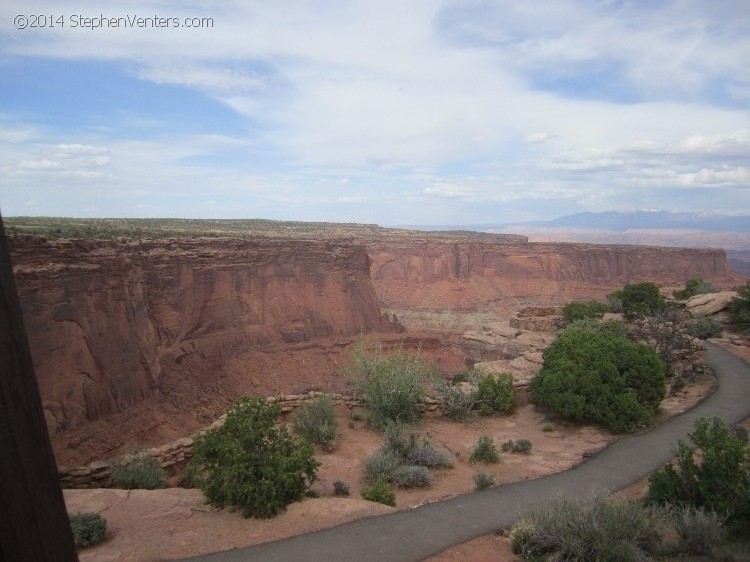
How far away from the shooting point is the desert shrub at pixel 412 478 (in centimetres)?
1044

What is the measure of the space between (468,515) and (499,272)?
164ft

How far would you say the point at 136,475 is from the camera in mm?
10648

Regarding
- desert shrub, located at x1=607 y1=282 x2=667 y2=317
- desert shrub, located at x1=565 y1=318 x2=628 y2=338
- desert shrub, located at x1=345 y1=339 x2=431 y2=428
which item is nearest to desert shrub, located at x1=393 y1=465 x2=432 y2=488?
desert shrub, located at x1=345 y1=339 x2=431 y2=428

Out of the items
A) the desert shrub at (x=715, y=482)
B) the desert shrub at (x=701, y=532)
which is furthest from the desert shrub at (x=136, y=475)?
the desert shrub at (x=701, y=532)

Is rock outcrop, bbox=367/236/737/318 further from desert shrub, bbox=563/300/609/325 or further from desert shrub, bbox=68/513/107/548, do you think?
desert shrub, bbox=68/513/107/548

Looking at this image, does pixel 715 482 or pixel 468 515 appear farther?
pixel 468 515

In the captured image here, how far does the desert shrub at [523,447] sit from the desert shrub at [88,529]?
9.00 metres

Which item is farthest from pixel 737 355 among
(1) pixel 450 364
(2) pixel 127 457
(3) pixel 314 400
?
(2) pixel 127 457

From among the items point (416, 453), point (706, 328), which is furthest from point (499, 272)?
point (416, 453)

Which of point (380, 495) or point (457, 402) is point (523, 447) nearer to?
point (457, 402)

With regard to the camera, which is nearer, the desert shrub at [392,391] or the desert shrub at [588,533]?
the desert shrub at [588,533]

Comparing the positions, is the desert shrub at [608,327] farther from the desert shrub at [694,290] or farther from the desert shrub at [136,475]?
the desert shrub at [136,475]

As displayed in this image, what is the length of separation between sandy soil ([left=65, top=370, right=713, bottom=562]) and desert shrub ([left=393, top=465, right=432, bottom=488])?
186mm

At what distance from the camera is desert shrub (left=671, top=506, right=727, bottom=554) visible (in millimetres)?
6750
